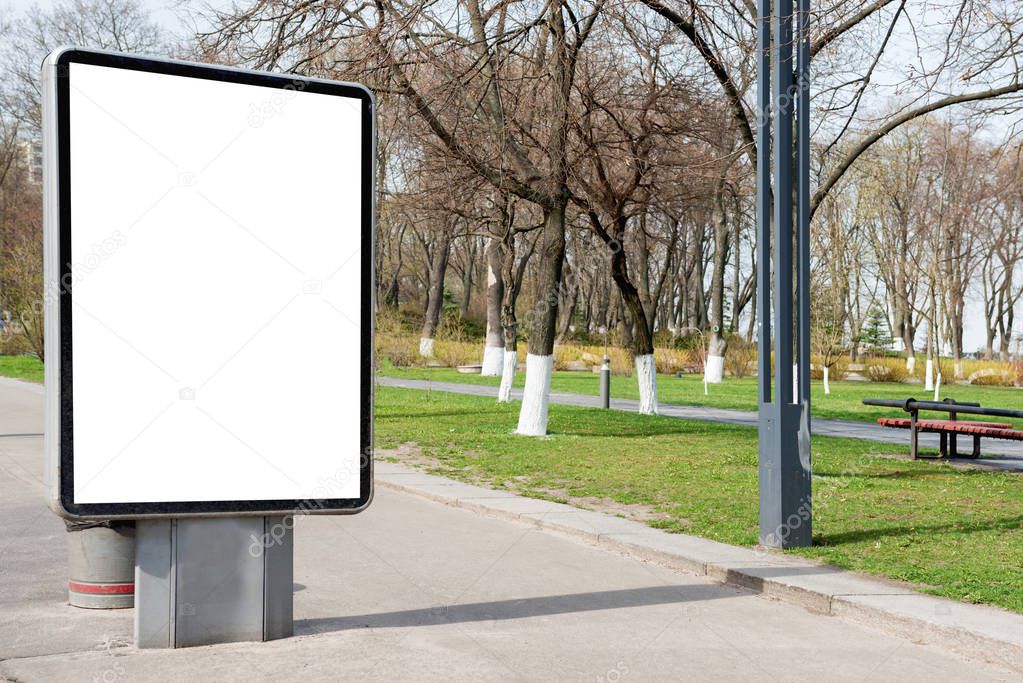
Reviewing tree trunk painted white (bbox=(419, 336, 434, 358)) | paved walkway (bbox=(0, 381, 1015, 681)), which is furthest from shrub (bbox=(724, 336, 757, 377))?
paved walkway (bbox=(0, 381, 1015, 681))

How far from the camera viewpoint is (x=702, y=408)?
27516 millimetres

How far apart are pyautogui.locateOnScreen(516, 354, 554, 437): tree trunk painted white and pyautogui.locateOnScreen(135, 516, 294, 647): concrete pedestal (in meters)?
12.7

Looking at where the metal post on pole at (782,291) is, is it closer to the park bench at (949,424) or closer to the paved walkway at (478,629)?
the paved walkway at (478,629)

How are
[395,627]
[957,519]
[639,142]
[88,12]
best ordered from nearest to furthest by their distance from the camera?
[395,627] → [957,519] → [639,142] → [88,12]

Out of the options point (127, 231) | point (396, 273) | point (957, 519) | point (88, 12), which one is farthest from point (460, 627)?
point (396, 273)

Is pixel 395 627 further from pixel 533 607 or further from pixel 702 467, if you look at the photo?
pixel 702 467

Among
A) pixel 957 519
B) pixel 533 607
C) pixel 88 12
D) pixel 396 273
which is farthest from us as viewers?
pixel 396 273

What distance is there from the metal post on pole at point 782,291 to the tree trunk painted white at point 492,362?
3356 centimetres

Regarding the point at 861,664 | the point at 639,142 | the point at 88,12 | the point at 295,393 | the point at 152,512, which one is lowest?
the point at 861,664

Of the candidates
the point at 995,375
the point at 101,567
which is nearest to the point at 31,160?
the point at 995,375

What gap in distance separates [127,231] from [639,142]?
15.8 meters

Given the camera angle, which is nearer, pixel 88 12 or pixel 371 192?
pixel 371 192

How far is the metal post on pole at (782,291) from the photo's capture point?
8609mm

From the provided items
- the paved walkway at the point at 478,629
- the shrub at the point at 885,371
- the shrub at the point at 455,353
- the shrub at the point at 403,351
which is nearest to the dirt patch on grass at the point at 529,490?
the paved walkway at the point at 478,629
